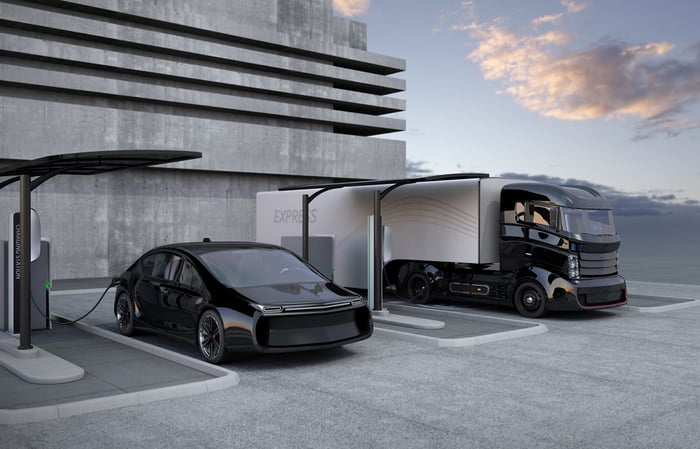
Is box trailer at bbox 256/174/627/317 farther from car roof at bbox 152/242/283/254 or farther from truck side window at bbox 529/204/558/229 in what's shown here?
car roof at bbox 152/242/283/254

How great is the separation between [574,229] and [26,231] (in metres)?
9.53

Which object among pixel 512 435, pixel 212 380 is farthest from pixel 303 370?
pixel 512 435

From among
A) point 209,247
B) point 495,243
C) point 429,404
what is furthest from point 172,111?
point 429,404

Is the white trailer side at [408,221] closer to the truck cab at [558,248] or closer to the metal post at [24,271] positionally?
the truck cab at [558,248]

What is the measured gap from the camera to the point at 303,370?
824cm

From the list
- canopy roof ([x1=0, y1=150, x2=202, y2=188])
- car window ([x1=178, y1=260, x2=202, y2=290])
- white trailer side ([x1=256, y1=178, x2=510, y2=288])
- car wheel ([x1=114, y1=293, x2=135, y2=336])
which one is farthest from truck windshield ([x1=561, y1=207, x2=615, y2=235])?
car wheel ([x1=114, y1=293, x2=135, y2=336])

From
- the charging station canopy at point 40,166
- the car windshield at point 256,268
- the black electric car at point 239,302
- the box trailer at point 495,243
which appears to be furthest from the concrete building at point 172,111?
the car windshield at point 256,268

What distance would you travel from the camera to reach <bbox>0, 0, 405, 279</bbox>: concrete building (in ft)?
85.0

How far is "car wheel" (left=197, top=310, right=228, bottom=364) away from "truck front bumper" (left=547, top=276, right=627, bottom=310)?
703cm

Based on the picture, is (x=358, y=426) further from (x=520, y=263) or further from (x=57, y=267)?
(x=57, y=267)

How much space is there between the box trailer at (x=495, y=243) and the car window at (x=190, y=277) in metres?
4.90

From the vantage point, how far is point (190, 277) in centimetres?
932

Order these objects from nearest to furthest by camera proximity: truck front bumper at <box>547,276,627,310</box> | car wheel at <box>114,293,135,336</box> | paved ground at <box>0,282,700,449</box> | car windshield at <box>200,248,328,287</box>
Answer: paved ground at <box>0,282,700,449</box> → car windshield at <box>200,248,328,287</box> → car wheel at <box>114,293,135,336</box> → truck front bumper at <box>547,276,627,310</box>

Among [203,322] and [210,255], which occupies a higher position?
[210,255]
